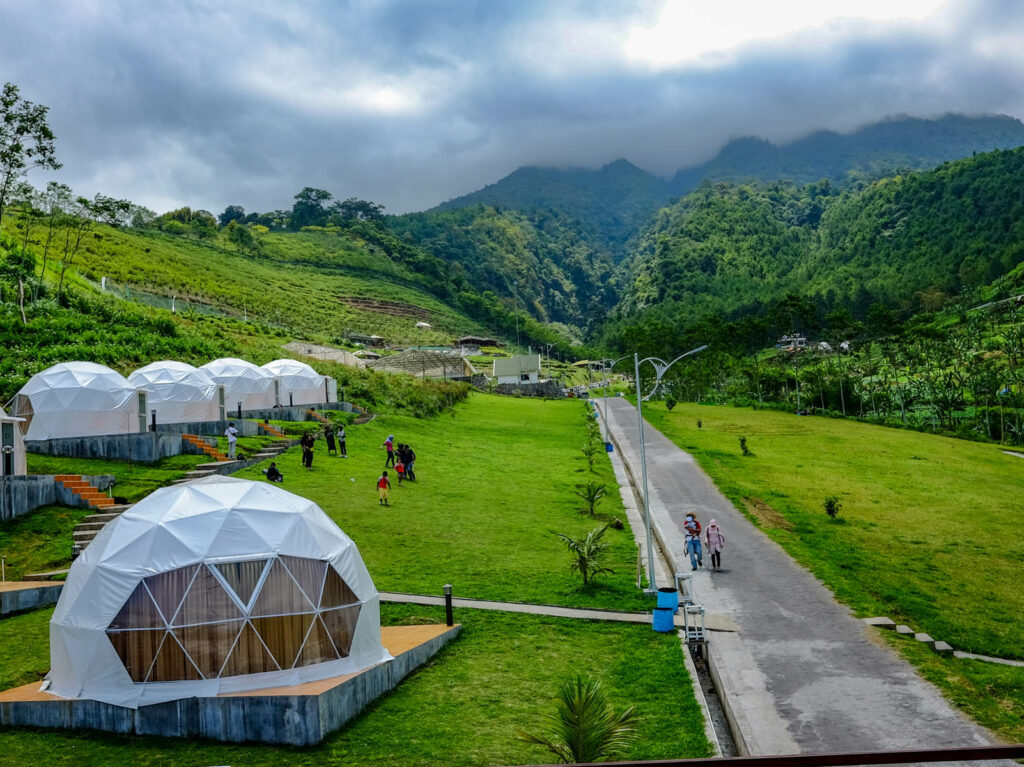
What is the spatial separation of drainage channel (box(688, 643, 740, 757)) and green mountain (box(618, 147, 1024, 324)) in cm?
10805

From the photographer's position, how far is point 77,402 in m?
32.8

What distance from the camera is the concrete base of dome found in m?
11.8

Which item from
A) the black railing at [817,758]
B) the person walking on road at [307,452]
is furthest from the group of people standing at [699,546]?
the black railing at [817,758]

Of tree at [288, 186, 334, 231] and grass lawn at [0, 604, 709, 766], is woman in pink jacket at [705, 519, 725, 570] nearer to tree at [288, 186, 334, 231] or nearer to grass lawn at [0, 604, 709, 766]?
grass lawn at [0, 604, 709, 766]

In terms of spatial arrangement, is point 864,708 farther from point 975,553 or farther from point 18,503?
point 18,503

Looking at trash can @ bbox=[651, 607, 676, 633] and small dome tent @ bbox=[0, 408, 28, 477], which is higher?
small dome tent @ bbox=[0, 408, 28, 477]

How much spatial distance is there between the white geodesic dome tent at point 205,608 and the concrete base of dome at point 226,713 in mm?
306

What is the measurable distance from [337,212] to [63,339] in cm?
16004

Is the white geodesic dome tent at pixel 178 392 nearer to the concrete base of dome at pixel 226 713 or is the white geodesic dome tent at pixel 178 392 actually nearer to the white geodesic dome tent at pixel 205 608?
the white geodesic dome tent at pixel 205 608

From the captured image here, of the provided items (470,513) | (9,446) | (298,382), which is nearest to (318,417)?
(298,382)

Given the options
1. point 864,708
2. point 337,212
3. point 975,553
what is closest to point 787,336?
point 975,553

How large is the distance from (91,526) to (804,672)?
1851cm

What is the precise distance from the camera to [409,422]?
4866 centimetres

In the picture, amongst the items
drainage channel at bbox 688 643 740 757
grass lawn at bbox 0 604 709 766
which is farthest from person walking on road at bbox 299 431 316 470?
drainage channel at bbox 688 643 740 757
